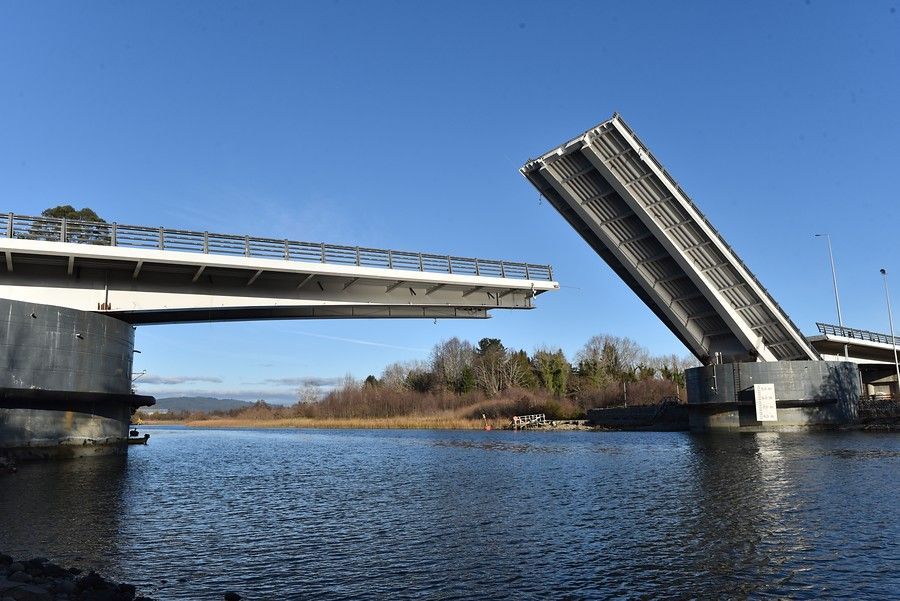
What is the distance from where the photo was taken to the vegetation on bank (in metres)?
66.8

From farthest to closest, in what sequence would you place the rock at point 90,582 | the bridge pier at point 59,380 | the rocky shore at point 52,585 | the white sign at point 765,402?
1. the white sign at point 765,402
2. the bridge pier at point 59,380
3. the rock at point 90,582
4. the rocky shore at point 52,585

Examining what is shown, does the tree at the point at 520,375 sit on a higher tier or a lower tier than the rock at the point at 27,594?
higher

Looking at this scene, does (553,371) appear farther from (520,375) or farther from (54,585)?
(54,585)

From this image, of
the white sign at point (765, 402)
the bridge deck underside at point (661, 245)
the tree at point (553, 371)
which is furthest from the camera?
the tree at point (553, 371)

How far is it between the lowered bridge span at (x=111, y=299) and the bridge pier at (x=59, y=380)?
3cm

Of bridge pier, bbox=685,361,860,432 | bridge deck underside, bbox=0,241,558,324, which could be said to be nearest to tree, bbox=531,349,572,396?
bridge pier, bbox=685,361,860,432

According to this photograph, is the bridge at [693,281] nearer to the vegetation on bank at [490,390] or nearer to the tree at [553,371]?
the vegetation on bank at [490,390]

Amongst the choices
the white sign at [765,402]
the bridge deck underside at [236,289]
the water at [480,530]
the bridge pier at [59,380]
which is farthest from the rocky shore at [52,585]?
the white sign at [765,402]

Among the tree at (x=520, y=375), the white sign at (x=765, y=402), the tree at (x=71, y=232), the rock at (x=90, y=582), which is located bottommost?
the rock at (x=90, y=582)

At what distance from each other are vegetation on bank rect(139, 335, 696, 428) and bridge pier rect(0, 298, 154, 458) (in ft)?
142

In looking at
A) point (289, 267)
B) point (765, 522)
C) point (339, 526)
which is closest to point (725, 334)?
point (289, 267)

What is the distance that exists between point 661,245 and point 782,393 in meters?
11.9

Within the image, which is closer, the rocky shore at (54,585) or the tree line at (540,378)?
the rocky shore at (54,585)

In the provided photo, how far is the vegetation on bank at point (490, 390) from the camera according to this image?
6675cm
